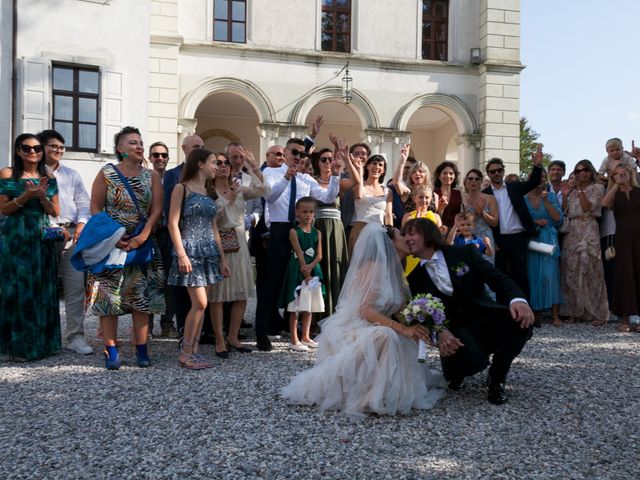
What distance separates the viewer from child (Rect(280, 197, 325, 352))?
19.7 ft

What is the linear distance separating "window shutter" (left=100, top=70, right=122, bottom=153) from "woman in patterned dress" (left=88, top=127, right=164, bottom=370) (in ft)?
29.2

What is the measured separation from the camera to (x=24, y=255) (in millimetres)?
5414

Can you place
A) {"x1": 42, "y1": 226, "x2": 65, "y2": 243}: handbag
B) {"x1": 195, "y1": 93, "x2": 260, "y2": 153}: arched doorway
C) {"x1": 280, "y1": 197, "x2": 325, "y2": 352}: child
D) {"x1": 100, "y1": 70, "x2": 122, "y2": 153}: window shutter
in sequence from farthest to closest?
{"x1": 195, "y1": 93, "x2": 260, "y2": 153}: arched doorway
{"x1": 100, "y1": 70, "x2": 122, "y2": 153}: window shutter
{"x1": 280, "y1": 197, "x2": 325, "y2": 352}: child
{"x1": 42, "y1": 226, "x2": 65, "y2": 243}: handbag

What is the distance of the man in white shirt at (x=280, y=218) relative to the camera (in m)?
5.93

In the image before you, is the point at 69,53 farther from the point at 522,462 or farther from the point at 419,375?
the point at 522,462

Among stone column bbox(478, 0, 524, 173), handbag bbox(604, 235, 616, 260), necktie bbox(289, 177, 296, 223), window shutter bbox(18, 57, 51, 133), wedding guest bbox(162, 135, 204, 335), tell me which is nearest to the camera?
wedding guest bbox(162, 135, 204, 335)

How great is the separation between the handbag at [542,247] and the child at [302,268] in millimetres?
3261

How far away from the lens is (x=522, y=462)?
3.17 metres

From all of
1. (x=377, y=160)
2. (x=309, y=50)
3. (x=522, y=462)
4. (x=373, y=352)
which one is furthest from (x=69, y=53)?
(x=522, y=462)

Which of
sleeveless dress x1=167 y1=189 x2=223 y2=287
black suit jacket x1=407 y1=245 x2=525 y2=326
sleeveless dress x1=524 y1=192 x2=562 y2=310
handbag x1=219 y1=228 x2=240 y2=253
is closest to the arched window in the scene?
sleeveless dress x1=524 y1=192 x2=562 y2=310

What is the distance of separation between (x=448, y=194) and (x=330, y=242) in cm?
197

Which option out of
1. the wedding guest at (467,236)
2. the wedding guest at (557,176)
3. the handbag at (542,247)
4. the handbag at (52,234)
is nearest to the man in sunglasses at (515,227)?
the handbag at (542,247)

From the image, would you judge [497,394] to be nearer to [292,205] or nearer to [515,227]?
[292,205]

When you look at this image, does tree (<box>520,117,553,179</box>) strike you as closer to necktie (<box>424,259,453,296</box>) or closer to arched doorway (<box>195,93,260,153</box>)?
arched doorway (<box>195,93,260,153</box>)
